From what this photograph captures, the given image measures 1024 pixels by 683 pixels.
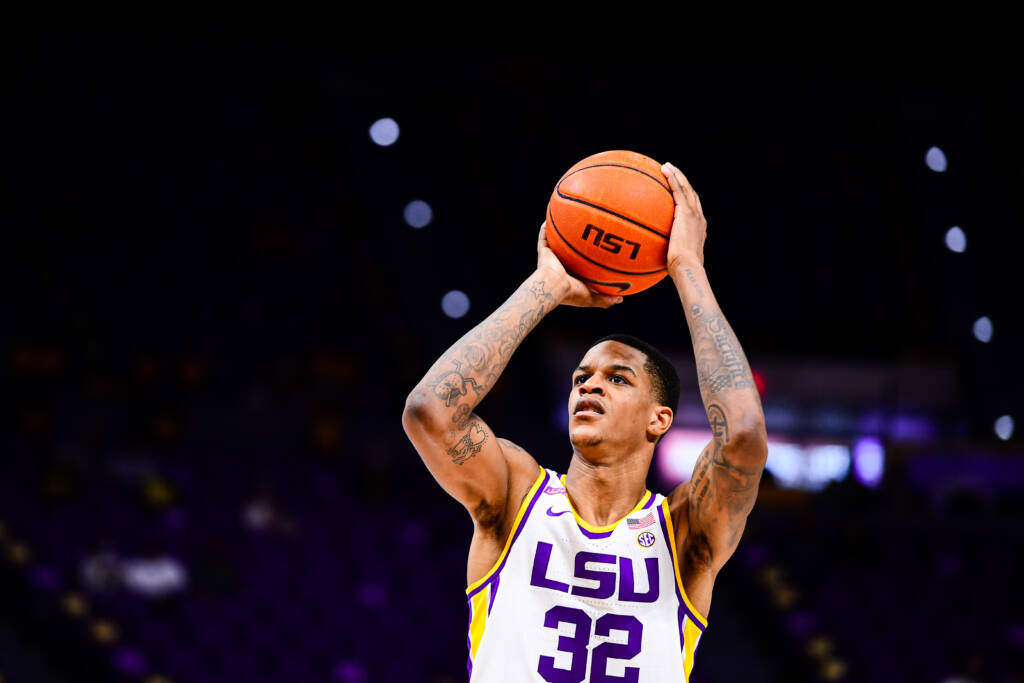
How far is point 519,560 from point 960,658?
8519 millimetres

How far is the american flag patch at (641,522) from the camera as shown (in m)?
2.63

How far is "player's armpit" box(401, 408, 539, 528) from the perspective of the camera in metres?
2.45

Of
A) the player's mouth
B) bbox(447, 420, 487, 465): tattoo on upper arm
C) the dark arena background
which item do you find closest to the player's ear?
the player's mouth

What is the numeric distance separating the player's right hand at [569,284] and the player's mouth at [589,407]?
26 cm

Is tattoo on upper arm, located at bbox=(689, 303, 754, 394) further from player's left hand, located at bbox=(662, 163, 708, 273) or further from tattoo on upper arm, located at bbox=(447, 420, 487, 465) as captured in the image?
tattoo on upper arm, located at bbox=(447, 420, 487, 465)

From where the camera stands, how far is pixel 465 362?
249 centimetres

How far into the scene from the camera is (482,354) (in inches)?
99.3

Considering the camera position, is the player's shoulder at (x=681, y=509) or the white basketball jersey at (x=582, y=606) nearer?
the white basketball jersey at (x=582, y=606)

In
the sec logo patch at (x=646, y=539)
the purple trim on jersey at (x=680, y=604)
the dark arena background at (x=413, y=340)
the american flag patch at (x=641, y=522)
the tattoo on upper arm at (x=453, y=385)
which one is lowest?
the purple trim on jersey at (x=680, y=604)

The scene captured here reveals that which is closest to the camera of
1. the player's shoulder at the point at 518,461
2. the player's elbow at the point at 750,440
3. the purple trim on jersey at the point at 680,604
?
the player's elbow at the point at 750,440

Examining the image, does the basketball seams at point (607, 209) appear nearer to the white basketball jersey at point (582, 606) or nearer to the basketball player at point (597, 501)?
the basketball player at point (597, 501)

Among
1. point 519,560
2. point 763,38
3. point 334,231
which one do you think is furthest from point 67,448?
point 519,560

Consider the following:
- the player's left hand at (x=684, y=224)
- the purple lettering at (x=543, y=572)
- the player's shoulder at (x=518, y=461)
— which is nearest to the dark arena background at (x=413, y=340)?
the player's shoulder at (x=518, y=461)

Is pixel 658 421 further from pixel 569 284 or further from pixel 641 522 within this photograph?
pixel 569 284
